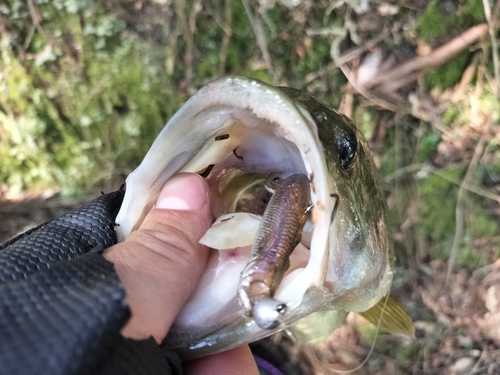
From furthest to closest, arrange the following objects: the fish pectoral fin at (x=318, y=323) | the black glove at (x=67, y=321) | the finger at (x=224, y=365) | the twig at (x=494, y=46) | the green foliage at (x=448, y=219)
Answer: the green foliage at (x=448, y=219)
the twig at (x=494, y=46)
the fish pectoral fin at (x=318, y=323)
the finger at (x=224, y=365)
the black glove at (x=67, y=321)

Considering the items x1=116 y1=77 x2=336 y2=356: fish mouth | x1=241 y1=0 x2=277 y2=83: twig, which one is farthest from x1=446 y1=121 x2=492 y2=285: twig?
x1=116 y1=77 x2=336 y2=356: fish mouth

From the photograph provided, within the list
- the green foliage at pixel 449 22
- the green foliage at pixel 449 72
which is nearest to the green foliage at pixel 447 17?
the green foliage at pixel 449 22

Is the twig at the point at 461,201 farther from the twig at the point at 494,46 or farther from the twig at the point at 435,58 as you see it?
the twig at the point at 435,58

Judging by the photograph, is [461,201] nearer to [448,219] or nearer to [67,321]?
[448,219]

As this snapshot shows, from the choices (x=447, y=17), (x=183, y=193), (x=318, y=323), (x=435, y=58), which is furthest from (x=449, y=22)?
(x=183, y=193)

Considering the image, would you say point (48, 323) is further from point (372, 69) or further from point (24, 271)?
point (372, 69)
